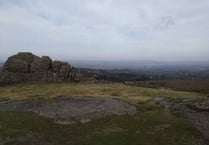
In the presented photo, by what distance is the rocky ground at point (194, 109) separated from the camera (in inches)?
1461

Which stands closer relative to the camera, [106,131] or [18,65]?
[106,131]

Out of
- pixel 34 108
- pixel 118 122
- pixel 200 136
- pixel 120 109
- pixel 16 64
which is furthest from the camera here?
pixel 16 64

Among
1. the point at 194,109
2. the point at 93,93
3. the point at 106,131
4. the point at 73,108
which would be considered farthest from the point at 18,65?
the point at 106,131

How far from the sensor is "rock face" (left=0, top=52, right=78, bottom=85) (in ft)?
282

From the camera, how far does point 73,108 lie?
151 ft

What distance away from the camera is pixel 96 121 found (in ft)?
124

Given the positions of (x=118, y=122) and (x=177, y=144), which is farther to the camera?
(x=118, y=122)

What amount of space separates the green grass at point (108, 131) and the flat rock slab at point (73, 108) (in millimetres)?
2304

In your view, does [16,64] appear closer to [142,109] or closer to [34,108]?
[34,108]

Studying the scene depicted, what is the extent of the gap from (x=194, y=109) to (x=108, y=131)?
1700 centimetres

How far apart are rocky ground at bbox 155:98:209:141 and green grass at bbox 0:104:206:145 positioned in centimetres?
143

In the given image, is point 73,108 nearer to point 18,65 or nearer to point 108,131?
point 108,131

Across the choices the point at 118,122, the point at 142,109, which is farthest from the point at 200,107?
the point at 118,122

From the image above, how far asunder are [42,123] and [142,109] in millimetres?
15281
